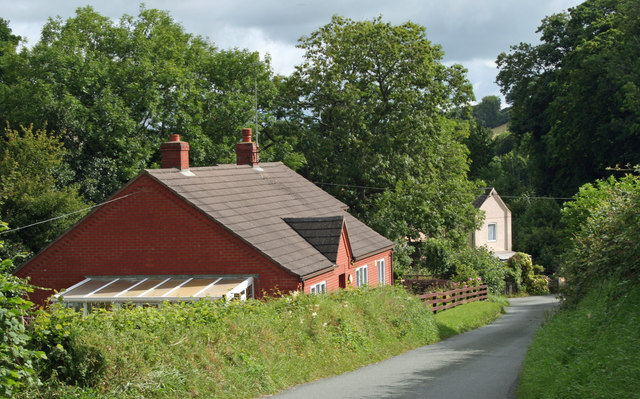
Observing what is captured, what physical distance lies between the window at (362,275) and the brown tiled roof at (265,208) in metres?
0.64

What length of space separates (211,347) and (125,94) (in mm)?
29646

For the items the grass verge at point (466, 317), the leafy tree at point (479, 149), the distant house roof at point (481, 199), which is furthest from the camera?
the leafy tree at point (479, 149)

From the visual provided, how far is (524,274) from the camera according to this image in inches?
2143

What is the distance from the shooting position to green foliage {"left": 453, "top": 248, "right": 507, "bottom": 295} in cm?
4062

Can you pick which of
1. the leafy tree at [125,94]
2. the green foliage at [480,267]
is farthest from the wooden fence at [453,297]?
the leafy tree at [125,94]

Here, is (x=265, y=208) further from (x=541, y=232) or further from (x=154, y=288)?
(x=541, y=232)

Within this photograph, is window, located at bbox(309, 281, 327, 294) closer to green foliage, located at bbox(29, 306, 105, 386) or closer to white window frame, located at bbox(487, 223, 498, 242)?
green foliage, located at bbox(29, 306, 105, 386)

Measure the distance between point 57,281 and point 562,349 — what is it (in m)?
16.7

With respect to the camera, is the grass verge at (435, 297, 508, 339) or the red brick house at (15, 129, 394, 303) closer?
the red brick house at (15, 129, 394, 303)

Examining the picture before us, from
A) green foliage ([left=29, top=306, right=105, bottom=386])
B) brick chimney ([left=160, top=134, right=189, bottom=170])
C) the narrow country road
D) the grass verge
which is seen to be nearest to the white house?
the grass verge

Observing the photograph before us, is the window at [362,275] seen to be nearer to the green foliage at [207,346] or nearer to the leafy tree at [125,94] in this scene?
the green foliage at [207,346]

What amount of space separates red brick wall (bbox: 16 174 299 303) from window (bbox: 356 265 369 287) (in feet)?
21.5

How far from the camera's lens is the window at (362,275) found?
27.0 meters

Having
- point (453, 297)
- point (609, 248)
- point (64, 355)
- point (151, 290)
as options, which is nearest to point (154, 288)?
point (151, 290)
